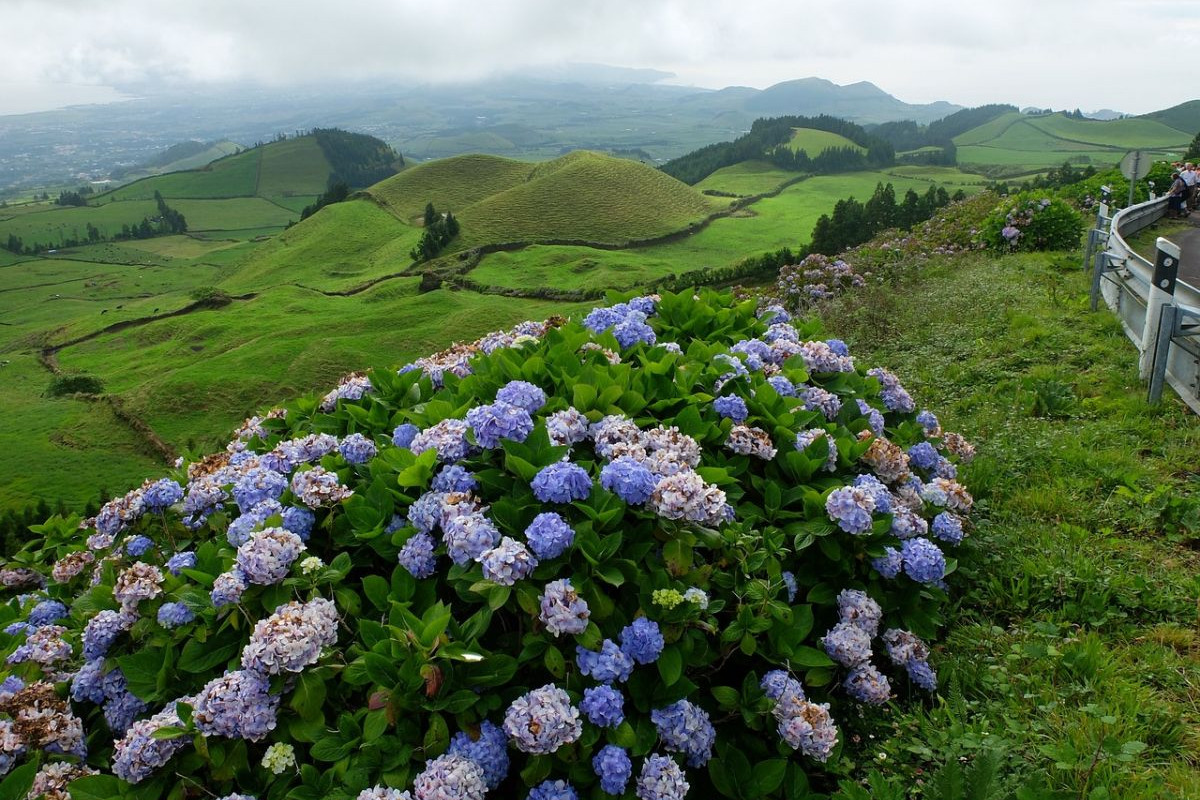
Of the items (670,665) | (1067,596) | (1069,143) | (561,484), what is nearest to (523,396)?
(561,484)

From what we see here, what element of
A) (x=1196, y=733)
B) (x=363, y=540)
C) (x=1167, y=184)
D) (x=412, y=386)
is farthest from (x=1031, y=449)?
(x=1167, y=184)

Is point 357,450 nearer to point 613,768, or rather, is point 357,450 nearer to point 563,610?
point 563,610

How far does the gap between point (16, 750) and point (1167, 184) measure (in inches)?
1254

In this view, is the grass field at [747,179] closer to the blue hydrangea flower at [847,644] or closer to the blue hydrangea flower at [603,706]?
the blue hydrangea flower at [847,644]

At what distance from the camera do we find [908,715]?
3.36 metres

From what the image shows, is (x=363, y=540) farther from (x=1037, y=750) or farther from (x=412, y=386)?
(x=1037, y=750)

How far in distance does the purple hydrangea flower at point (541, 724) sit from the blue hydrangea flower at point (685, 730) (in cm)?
45

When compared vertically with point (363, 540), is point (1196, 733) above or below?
below

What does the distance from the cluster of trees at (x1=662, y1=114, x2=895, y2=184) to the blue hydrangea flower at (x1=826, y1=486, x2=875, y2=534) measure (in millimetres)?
137495

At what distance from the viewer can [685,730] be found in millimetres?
2793

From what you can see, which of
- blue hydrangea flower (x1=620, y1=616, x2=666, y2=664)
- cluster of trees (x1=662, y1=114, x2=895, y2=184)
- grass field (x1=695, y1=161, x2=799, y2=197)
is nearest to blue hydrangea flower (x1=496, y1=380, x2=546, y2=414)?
blue hydrangea flower (x1=620, y1=616, x2=666, y2=664)

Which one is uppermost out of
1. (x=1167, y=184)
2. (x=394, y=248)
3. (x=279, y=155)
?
(x=279, y=155)

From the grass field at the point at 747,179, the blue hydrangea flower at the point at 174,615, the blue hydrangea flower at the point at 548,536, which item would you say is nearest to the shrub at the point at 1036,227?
the blue hydrangea flower at the point at 548,536

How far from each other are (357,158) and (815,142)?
387 ft
